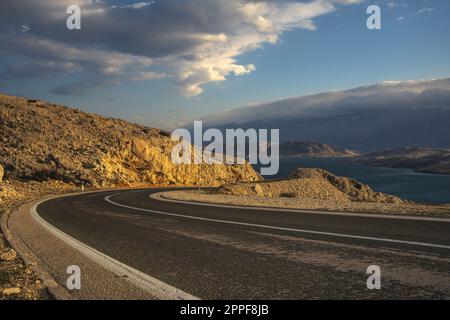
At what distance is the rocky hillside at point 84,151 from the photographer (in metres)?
44.2

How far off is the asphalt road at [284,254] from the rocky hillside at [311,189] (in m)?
23.8

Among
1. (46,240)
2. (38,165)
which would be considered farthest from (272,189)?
(46,240)

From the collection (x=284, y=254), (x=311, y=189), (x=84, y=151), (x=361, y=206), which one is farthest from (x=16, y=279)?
(x=311, y=189)

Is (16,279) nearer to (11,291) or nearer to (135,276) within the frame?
(11,291)

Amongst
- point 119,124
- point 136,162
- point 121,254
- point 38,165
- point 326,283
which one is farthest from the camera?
point 119,124

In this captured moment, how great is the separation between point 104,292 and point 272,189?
4070 cm

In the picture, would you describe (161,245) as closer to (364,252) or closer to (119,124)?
(364,252)

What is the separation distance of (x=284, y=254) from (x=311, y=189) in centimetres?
4493

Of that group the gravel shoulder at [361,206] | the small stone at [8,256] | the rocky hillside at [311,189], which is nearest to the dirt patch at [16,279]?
the small stone at [8,256]

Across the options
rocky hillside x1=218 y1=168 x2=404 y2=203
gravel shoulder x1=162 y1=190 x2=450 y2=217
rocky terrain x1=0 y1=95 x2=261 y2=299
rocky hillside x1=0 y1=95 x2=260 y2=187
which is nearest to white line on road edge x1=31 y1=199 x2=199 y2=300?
gravel shoulder x1=162 y1=190 x2=450 y2=217

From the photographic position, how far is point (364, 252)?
7246 mm

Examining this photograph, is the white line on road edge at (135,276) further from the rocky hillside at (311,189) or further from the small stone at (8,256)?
the rocky hillside at (311,189)

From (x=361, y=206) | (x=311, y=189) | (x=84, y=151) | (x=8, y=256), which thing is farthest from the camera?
(x=311, y=189)

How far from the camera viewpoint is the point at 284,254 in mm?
7395
